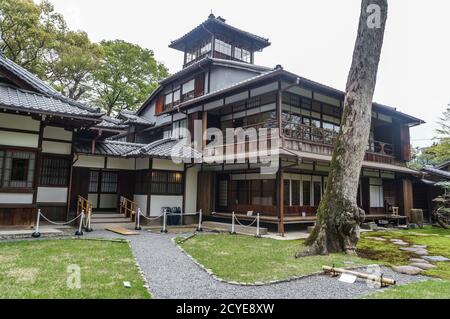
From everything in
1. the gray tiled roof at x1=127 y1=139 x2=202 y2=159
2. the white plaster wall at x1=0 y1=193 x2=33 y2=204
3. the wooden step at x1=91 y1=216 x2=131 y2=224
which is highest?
the gray tiled roof at x1=127 y1=139 x2=202 y2=159

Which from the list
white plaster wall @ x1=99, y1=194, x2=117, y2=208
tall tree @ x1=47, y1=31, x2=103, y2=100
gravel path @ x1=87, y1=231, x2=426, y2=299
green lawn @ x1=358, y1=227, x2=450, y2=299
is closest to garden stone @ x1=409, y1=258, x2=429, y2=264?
green lawn @ x1=358, y1=227, x2=450, y2=299

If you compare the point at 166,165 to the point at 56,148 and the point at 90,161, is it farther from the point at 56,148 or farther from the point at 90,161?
the point at 56,148

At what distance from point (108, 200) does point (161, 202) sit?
3641 mm

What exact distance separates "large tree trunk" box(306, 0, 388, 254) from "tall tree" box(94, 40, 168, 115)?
26.3m

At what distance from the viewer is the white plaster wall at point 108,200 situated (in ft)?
57.8

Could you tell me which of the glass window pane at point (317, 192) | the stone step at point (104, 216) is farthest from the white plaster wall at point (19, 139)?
the glass window pane at point (317, 192)

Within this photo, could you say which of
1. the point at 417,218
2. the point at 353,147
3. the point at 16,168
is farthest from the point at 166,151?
the point at 417,218

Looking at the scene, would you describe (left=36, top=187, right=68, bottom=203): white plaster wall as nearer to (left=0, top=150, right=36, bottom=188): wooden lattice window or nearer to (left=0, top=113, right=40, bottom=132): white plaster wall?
(left=0, top=150, right=36, bottom=188): wooden lattice window

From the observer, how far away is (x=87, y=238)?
10812 millimetres

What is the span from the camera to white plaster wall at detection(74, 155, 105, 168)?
1555 centimetres

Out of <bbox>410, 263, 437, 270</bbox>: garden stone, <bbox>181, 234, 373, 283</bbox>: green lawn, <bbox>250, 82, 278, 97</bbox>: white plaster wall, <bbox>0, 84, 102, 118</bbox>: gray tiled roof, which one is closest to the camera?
<bbox>181, 234, 373, 283</bbox>: green lawn

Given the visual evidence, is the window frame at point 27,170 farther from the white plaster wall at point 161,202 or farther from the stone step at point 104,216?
the white plaster wall at point 161,202
